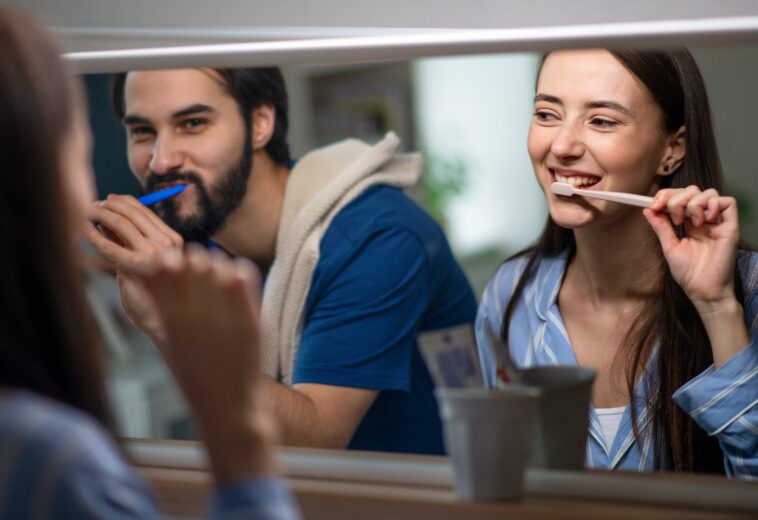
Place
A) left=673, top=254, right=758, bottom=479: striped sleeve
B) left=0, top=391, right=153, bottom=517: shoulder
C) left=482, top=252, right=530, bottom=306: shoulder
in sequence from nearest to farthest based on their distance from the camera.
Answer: left=0, top=391, right=153, bottom=517: shoulder < left=673, top=254, right=758, bottom=479: striped sleeve < left=482, top=252, right=530, bottom=306: shoulder

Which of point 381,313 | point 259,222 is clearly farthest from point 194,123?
point 381,313

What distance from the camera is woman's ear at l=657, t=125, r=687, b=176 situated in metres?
1.12

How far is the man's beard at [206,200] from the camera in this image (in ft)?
4.14

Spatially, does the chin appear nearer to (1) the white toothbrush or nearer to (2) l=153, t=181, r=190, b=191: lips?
(1) the white toothbrush

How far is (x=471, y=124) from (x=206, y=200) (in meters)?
2.48

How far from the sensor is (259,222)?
54.3 inches

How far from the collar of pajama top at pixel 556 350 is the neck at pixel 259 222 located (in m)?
0.34

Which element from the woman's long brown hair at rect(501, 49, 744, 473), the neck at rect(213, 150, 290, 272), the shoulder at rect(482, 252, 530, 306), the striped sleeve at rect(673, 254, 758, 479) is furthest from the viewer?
the neck at rect(213, 150, 290, 272)

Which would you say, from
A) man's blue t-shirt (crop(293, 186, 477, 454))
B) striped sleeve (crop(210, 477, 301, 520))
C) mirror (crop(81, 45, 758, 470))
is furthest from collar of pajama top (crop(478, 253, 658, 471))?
mirror (crop(81, 45, 758, 470))

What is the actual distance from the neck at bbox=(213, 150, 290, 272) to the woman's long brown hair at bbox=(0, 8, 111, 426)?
0.84 m

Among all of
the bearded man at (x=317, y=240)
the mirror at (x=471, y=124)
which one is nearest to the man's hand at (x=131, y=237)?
the bearded man at (x=317, y=240)

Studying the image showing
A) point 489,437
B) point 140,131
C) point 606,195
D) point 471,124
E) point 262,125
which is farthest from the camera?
point 471,124

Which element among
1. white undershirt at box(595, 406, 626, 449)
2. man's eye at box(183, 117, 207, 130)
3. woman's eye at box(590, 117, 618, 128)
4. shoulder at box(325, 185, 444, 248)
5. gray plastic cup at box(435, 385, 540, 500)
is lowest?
white undershirt at box(595, 406, 626, 449)

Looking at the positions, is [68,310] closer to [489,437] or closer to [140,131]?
[489,437]
